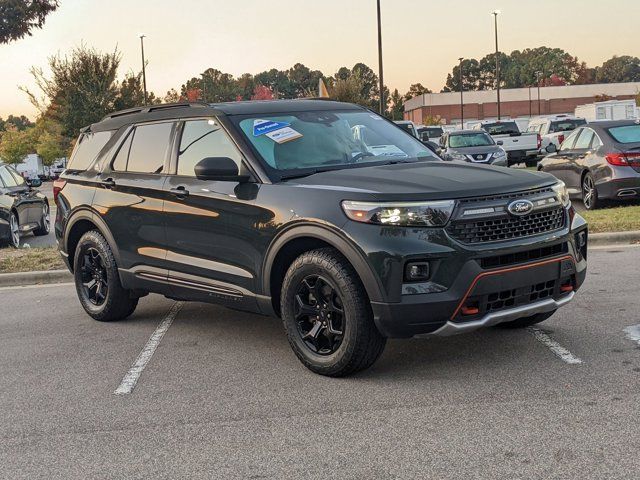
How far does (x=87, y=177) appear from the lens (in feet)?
23.4

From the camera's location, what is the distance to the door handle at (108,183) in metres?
6.67

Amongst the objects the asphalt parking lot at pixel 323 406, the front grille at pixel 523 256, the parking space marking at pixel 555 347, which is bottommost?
the parking space marking at pixel 555 347

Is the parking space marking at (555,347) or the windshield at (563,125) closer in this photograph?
the parking space marking at (555,347)

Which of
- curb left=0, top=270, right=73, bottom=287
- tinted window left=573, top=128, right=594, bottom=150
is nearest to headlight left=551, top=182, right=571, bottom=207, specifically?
curb left=0, top=270, right=73, bottom=287

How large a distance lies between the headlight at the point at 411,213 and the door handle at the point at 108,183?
2.95 meters

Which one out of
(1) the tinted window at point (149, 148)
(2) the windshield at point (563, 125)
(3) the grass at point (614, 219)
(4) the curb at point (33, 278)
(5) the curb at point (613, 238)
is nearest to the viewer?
(1) the tinted window at point (149, 148)

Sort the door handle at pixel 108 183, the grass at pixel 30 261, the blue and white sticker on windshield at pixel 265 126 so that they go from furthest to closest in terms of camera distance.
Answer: the grass at pixel 30 261 → the door handle at pixel 108 183 → the blue and white sticker on windshield at pixel 265 126

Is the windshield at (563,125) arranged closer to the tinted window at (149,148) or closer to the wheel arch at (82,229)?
the wheel arch at (82,229)

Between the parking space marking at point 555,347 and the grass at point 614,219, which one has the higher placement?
the grass at point 614,219

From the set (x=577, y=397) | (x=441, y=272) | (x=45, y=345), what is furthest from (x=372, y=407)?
(x=45, y=345)

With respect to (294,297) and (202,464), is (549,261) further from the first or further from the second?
(202,464)

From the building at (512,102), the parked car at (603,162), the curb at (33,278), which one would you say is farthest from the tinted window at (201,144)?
the building at (512,102)

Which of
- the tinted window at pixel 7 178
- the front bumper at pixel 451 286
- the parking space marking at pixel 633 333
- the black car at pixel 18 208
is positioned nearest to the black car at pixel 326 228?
the front bumper at pixel 451 286

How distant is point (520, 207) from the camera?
469 cm
